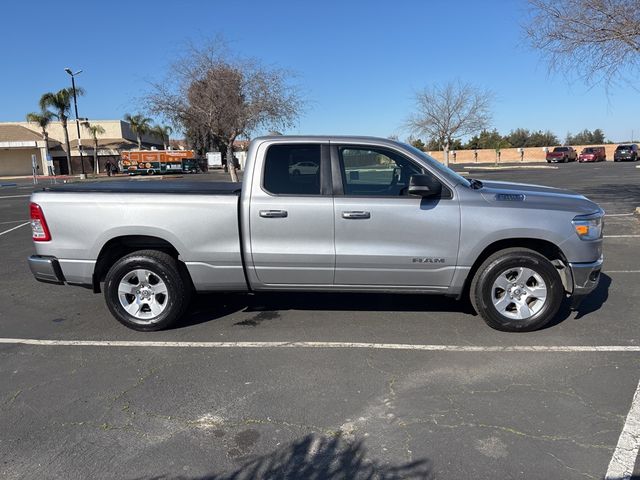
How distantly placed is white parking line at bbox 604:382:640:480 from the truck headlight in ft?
5.71

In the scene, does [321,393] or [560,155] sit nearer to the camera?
[321,393]

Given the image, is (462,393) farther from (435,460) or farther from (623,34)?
(623,34)

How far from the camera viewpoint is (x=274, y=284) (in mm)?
5004

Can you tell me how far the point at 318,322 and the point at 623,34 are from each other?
890cm

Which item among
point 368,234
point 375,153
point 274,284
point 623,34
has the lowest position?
point 274,284

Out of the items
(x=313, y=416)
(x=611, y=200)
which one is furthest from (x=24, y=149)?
(x=313, y=416)

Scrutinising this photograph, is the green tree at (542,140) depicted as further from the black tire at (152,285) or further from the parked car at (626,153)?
the black tire at (152,285)

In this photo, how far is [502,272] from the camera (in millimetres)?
4750

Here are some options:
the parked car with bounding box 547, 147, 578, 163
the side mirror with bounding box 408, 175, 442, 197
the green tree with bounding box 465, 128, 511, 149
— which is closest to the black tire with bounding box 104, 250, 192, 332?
the side mirror with bounding box 408, 175, 442, 197

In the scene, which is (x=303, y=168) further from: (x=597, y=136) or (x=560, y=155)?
(x=597, y=136)

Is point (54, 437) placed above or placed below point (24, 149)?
below

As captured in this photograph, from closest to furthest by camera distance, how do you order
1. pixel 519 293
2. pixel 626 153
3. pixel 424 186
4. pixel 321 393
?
1. pixel 321 393
2. pixel 424 186
3. pixel 519 293
4. pixel 626 153

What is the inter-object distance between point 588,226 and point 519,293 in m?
0.91

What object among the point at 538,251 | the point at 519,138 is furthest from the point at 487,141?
the point at 538,251
